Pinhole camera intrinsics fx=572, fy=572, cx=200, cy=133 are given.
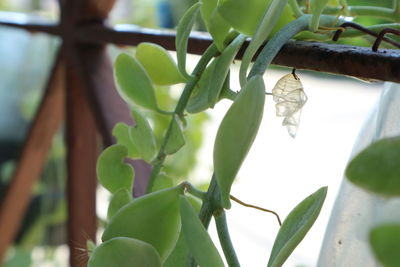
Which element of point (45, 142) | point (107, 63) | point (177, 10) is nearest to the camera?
point (107, 63)

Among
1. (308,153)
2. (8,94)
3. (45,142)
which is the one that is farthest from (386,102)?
(308,153)

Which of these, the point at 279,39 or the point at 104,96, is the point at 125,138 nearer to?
the point at 279,39

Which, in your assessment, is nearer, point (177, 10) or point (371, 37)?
point (371, 37)

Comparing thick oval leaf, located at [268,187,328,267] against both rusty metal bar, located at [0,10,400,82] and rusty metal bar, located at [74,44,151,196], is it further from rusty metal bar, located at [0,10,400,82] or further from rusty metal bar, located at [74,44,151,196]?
rusty metal bar, located at [74,44,151,196]

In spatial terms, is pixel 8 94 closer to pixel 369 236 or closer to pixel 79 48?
pixel 79 48

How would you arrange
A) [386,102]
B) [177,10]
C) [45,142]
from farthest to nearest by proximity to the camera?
[177,10], [45,142], [386,102]

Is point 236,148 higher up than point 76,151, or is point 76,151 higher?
point 236,148

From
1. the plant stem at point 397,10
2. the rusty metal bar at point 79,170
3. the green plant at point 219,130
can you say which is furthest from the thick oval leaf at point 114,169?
the rusty metal bar at point 79,170
